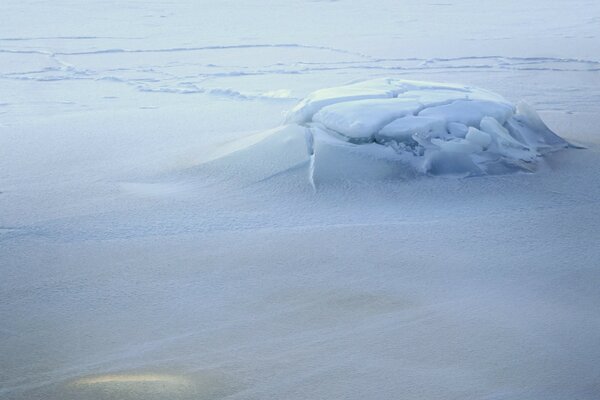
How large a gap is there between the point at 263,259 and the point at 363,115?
128 centimetres

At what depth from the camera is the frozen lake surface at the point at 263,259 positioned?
8.04ft

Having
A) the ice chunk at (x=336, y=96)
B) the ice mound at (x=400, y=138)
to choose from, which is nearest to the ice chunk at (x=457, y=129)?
the ice mound at (x=400, y=138)

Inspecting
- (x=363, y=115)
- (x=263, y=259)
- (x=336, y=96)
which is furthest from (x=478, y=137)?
(x=263, y=259)

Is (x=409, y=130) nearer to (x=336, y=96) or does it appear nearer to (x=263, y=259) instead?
(x=336, y=96)

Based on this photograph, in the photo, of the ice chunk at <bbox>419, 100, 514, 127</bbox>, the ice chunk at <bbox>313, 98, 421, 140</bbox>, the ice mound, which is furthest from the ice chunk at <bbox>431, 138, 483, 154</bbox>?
the ice chunk at <bbox>313, 98, 421, 140</bbox>

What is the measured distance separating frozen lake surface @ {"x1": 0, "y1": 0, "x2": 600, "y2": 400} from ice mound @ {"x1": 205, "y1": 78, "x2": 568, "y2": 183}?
3.0 inches

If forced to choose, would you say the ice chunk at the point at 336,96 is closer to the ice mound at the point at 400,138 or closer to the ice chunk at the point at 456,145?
the ice mound at the point at 400,138

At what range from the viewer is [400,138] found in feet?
13.9

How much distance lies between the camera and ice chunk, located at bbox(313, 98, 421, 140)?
13.8ft

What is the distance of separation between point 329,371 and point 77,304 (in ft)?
3.17

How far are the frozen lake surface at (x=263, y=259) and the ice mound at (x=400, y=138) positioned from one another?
76mm

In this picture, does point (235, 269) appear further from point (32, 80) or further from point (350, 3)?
point (350, 3)

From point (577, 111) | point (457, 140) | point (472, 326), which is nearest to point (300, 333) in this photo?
point (472, 326)

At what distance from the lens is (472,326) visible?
2711 mm
